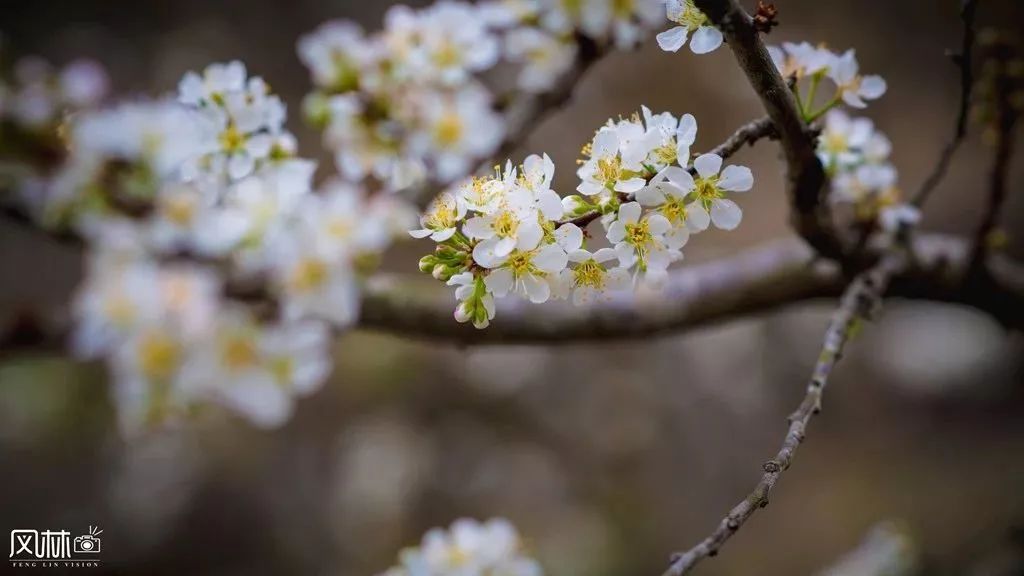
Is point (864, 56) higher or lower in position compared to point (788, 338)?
higher

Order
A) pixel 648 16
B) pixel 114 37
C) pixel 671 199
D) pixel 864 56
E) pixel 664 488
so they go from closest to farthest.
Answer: pixel 671 199 → pixel 648 16 → pixel 664 488 → pixel 864 56 → pixel 114 37

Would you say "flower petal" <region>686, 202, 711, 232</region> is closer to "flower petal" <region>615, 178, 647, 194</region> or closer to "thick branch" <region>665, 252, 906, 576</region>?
"flower petal" <region>615, 178, 647, 194</region>

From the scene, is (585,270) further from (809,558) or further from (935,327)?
(935,327)

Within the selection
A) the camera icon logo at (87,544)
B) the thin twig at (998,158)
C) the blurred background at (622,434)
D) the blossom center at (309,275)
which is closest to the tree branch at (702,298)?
the thin twig at (998,158)

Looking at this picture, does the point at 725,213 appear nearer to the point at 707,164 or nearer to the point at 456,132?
the point at 707,164

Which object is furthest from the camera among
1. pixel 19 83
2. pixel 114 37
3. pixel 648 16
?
pixel 114 37

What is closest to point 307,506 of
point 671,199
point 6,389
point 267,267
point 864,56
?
point 6,389

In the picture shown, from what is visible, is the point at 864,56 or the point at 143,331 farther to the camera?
the point at 864,56

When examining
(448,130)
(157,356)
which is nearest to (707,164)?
(157,356)

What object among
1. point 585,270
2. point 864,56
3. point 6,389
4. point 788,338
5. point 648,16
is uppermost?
point 864,56
